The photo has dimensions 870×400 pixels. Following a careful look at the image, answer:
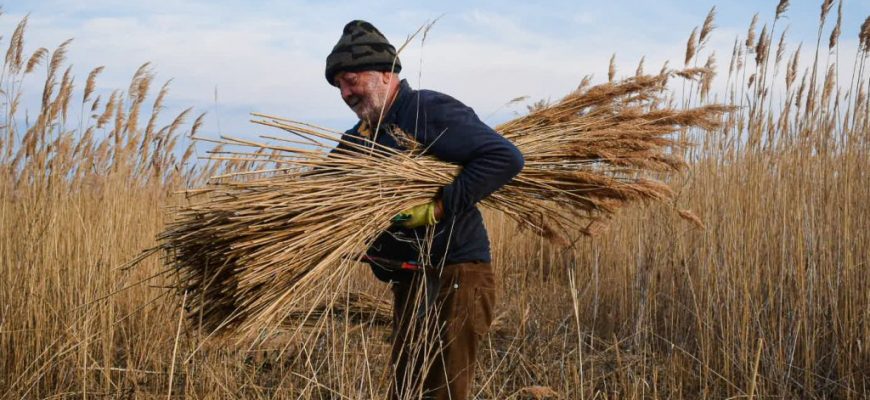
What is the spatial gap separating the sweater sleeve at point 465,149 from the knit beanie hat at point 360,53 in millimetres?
182

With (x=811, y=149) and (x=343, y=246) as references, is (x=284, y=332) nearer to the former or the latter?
(x=343, y=246)

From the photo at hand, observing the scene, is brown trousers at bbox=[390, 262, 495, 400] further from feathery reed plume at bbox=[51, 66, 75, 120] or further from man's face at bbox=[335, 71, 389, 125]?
feathery reed plume at bbox=[51, 66, 75, 120]

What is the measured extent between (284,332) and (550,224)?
1550 mm

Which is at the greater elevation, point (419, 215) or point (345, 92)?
point (345, 92)

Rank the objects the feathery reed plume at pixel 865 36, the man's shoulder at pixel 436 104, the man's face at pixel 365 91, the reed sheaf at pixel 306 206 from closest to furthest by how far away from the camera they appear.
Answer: the reed sheaf at pixel 306 206, the man's shoulder at pixel 436 104, the man's face at pixel 365 91, the feathery reed plume at pixel 865 36

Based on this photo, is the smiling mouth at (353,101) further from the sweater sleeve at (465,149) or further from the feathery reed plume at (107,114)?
the feathery reed plume at (107,114)

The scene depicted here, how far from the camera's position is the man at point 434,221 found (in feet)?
7.20

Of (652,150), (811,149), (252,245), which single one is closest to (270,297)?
(252,245)

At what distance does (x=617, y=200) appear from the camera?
2688 mm

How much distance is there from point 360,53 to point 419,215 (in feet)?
1.73

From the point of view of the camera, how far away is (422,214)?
222 centimetres

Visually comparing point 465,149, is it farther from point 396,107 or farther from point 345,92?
point 345,92

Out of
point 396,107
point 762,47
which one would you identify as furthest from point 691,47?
point 396,107

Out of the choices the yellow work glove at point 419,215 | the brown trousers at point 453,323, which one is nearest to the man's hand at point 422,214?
the yellow work glove at point 419,215
